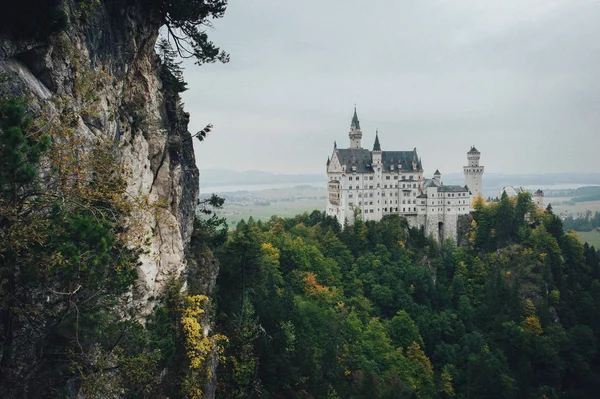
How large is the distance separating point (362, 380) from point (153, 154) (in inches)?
1136

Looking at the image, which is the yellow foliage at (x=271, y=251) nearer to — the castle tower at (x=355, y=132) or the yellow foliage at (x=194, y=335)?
the yellow foliage at (x=194, y=335)

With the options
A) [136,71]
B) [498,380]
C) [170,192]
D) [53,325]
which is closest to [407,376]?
[498,380]

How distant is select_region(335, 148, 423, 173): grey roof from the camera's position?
84.4 m

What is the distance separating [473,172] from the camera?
90375 mm

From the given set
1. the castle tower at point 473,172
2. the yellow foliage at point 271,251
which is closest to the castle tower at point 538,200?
the castle tower at point 473,172

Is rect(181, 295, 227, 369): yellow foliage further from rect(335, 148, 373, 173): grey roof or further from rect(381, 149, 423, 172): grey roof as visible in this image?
rect(381, 149, 423, 172): grey roof

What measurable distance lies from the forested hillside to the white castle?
116 inches

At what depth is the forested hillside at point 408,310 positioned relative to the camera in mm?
35812

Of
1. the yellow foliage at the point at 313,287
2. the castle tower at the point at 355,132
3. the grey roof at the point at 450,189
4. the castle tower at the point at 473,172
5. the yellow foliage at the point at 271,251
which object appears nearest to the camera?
the yellow foliage at the point at 313,287

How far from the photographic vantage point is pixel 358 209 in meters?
81.3

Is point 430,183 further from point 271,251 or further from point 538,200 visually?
point 271,251

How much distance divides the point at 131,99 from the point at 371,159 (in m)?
65.5

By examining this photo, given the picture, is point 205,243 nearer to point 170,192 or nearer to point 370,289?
point 170,192

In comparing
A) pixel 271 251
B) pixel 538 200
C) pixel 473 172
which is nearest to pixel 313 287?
pixel 271 251
